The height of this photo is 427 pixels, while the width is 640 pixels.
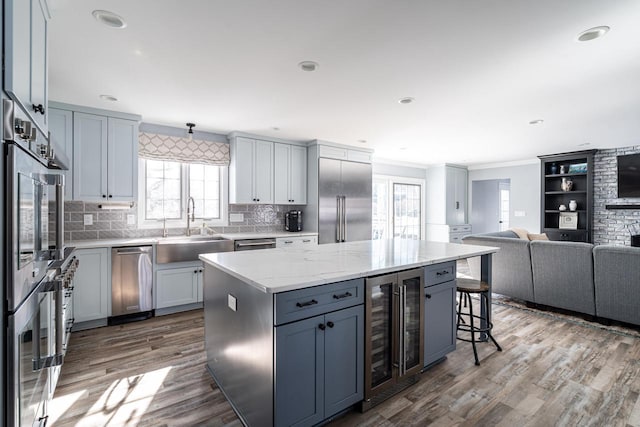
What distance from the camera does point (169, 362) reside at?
264 cm

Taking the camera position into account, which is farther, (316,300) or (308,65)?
(308,65)

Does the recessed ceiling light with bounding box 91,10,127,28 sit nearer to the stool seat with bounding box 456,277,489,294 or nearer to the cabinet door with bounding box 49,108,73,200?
the cabinet door with bounding box 49,108,73,200

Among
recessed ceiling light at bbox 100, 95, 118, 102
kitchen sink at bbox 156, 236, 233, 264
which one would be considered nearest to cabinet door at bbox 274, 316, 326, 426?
kitchen sink at bbox 156, 236, 233, 264

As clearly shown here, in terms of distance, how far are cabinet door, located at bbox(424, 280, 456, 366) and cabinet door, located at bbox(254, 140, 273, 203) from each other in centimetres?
312

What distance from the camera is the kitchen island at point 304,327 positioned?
160 cm

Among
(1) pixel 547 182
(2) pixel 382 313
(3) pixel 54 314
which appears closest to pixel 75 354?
(3) pixel 54 314

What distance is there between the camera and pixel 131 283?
11.8 feet

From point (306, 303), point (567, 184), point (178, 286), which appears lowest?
point (178, 286)

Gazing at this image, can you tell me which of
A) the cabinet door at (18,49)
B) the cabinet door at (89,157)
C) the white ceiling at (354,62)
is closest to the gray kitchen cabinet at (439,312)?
the white ceiling at (354,62)

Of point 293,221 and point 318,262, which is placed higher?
point 293,221

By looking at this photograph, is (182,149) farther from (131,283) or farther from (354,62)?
(354,62)

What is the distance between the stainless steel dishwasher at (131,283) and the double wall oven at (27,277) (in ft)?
6.60

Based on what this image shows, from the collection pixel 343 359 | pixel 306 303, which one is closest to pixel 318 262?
pixel 306 303

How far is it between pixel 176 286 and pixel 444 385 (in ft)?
10.2
